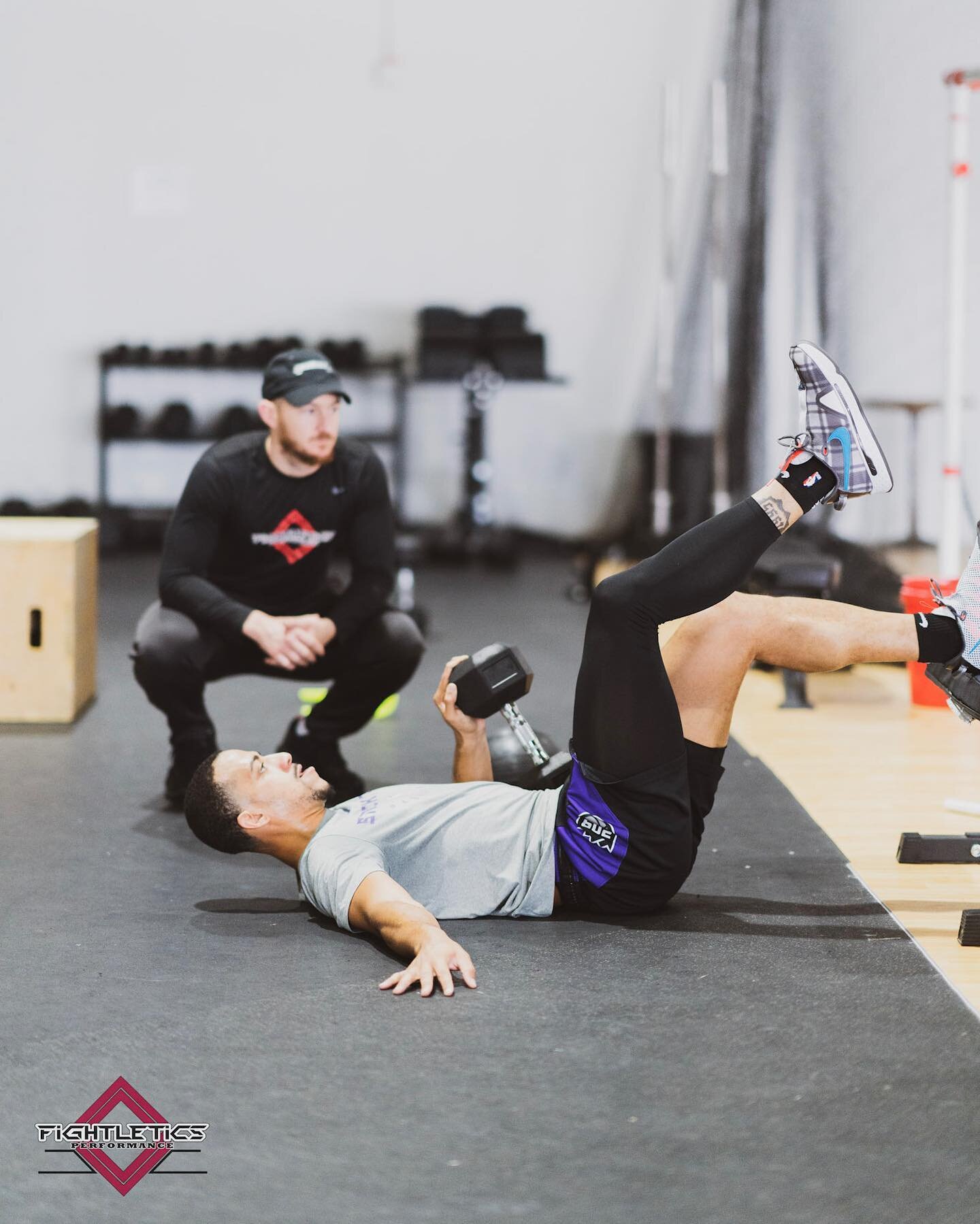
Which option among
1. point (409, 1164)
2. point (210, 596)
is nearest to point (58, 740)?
point (210, 596)

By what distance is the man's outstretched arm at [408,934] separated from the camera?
A: 6.88ft

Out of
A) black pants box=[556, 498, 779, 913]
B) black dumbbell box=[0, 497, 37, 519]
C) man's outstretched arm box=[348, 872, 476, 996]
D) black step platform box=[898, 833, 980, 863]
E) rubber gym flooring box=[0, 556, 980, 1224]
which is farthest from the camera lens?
black dumbbell box=[0, 497, 37, 519]

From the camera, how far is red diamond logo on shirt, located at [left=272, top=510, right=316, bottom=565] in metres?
3.40

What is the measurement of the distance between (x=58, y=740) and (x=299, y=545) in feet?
3.07

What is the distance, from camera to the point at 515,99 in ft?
26.3

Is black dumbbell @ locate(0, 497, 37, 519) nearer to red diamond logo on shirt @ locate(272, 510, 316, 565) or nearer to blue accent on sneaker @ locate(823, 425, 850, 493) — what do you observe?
red diamond logo on shirt @ locate(272, 510, 316, 565)

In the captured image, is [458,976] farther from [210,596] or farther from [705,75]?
[705,75]

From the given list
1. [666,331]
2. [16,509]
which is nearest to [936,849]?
[666,331]

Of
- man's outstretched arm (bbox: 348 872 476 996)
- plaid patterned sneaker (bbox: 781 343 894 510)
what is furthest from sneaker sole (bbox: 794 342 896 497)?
man's outstretched arm (bbox: 348 872 476 996)

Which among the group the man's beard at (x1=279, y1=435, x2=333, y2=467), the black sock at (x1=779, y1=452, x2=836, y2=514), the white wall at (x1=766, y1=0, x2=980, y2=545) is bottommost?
the black sock at (x1=779, y1=452, x2=836, y2=514)

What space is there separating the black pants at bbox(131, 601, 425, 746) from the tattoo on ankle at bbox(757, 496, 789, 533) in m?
1.31

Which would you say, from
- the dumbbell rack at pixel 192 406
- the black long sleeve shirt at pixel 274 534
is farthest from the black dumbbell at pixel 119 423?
→ the black long sleeve shirt at pixel 274 534

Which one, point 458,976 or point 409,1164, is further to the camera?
point 458,976

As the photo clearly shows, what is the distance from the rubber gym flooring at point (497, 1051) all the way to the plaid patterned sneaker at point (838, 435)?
780 mm
